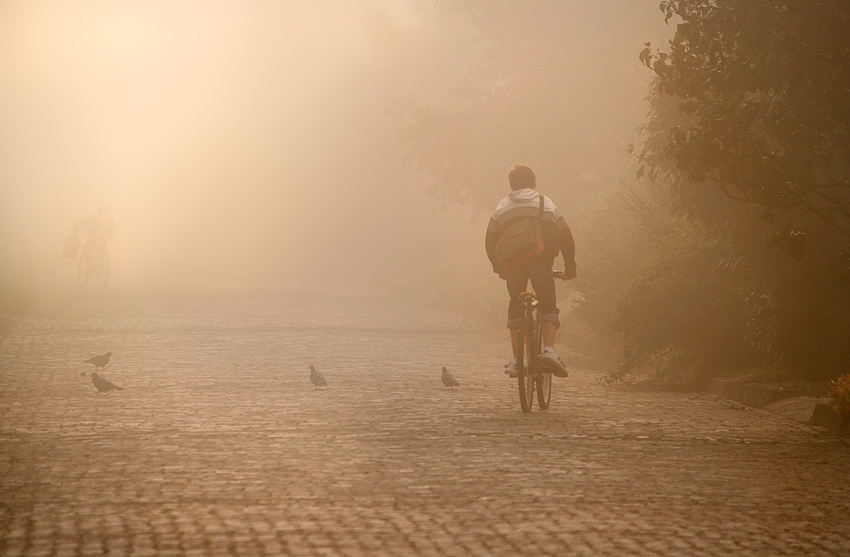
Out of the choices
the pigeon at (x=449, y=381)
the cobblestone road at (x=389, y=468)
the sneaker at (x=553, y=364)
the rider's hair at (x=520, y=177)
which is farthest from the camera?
the pigeon at (x=449, y=381)

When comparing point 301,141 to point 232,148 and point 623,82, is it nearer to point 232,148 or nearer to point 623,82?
point 232,148

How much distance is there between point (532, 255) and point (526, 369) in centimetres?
95

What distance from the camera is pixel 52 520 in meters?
6.12

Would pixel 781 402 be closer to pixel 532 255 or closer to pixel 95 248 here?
pixel 532 255

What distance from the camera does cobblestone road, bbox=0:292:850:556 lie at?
5.86 metres

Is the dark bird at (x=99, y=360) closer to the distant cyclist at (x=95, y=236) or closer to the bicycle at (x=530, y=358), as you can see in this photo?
the bicycle at (x=530, y=358)

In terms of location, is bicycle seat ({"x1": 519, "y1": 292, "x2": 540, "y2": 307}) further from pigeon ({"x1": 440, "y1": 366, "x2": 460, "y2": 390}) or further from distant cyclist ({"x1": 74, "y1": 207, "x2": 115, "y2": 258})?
distant cyclist ({"x1": 74, "y1": 207, "x2": 115, "y2": 258})

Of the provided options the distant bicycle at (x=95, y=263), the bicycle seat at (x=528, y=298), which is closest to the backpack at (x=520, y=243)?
the bicycle seat at (x=528, y=298)

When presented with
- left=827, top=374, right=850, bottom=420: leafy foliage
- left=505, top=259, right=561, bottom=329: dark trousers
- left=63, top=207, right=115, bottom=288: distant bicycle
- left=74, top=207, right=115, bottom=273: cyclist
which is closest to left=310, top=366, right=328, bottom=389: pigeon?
left=505, top=259, right=561, bottom=329: dark trousers

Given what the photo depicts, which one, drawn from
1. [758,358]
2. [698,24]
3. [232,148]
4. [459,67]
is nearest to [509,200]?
[698,24]

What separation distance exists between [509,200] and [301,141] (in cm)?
7545

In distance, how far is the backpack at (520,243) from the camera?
10.6m

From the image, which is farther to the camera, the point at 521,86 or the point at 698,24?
the point at 521,86

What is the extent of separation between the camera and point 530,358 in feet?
34.3
